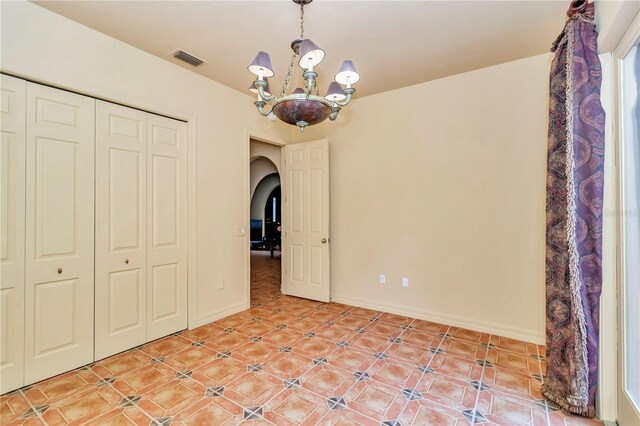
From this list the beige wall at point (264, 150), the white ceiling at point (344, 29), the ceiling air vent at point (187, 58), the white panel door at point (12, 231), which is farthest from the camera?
the beige wall at point (264, 150)

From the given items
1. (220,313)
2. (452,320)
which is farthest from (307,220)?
(452,320)

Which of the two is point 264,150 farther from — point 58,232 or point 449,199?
point 58,232

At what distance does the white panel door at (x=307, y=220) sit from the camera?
13.7 feet

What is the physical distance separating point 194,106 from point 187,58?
50 centimetres

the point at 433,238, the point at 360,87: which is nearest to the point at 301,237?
the point at 433,238

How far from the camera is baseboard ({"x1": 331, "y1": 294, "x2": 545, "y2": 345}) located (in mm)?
2963

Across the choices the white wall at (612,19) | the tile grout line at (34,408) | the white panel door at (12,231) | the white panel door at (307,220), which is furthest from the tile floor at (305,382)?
the white wall at (612,19)

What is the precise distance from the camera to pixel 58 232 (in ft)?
7.75

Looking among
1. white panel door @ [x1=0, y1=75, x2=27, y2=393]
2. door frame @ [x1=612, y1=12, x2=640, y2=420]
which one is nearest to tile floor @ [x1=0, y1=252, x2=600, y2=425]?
white panel door @ [x1=0, y1=75, x2=27, y2=393]

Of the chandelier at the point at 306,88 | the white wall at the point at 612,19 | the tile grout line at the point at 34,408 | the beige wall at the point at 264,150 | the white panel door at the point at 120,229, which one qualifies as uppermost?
the beige wall at the point at 264,150

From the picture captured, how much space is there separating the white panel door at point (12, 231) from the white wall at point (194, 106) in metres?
0.26

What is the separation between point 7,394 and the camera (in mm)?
2084

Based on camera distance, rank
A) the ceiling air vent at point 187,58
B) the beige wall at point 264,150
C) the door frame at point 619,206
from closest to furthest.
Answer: the door frame at point 619,206 → the ceiling air vent at point 187,58 → the beige wall at point 264,150

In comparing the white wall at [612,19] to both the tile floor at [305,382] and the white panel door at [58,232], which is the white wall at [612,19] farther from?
the white panel door at [58,232]
